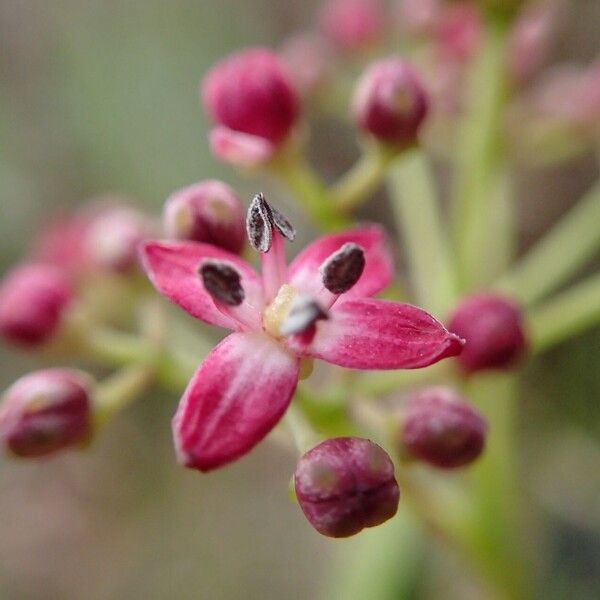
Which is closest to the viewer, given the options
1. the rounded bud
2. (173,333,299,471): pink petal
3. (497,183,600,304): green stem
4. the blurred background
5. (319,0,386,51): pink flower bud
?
(173,333,299,471): pink petal

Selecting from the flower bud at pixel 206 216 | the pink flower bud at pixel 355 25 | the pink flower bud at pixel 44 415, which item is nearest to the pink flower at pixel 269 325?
the flower bud at pixel 206 216

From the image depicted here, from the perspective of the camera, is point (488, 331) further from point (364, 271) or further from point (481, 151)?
point (481, 151)

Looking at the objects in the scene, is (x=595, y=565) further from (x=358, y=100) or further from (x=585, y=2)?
(x=585, y=2)

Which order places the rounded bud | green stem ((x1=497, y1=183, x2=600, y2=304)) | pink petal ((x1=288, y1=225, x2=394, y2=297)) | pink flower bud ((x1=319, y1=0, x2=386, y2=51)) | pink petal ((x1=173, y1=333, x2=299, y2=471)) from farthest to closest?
1. pink flower bud ((x1=319, y1=0, x2=386, y2=51))
2. green stem ((x1=497, y1=183, x2=600, y2=304))
3. the rounded bud
4. pink petal ((x1=288, y1=225, x2=394, y2=297))
5. pink petal ((x1=173, y1=333, x2=299, y2=471))

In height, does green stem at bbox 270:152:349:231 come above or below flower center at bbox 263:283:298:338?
above

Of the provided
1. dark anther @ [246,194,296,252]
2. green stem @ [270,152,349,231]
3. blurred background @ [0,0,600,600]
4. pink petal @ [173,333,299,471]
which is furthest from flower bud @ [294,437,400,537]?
blurred background @ [0,0,600,600]

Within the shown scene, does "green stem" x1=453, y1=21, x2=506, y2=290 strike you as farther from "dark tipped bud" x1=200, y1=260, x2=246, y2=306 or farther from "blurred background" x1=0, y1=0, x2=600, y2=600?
"blurred background" x1=0, y1=0, x2=600, y2=600

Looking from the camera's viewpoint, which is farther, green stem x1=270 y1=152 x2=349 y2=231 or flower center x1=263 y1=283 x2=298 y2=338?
green stem x1=270 y1=152 x2=349 y2=231

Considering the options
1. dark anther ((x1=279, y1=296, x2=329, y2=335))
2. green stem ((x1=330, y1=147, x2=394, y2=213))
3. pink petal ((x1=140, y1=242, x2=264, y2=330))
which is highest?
green stem ((x1=330, y1=147, x2=394, y2=213))
